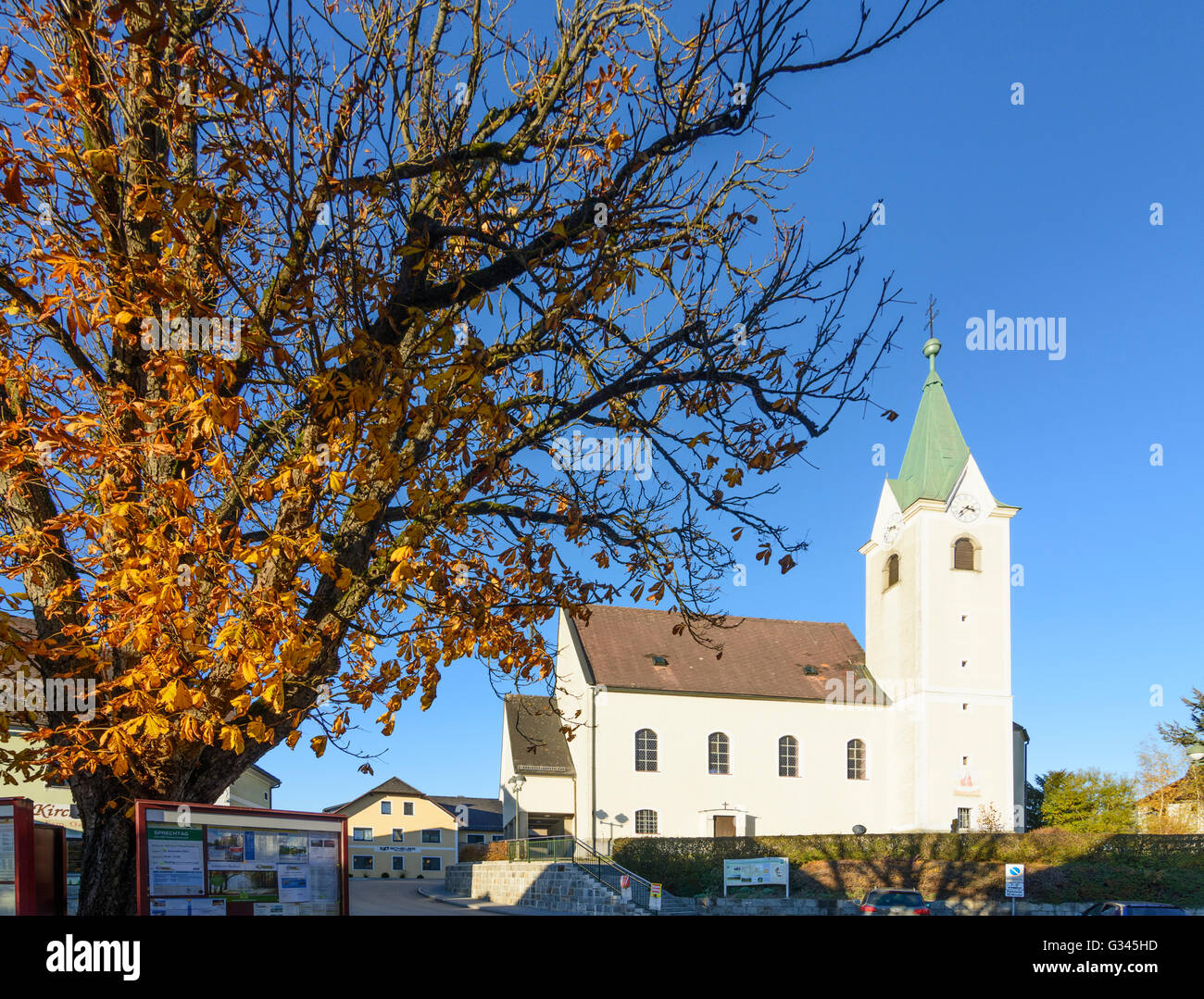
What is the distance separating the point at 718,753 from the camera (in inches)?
1695

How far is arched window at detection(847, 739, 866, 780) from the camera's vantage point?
4453 cm

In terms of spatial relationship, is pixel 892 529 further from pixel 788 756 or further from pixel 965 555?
pixel 788 756

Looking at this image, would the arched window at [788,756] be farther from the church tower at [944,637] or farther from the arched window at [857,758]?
the church tower at [944,637]

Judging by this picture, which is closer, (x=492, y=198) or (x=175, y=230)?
(x=175, y=230)

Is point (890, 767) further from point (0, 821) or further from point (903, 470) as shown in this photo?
point (0, 821)

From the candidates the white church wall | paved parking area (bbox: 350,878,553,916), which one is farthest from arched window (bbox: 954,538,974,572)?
paved parking area (bbox: 350,878,553,916)

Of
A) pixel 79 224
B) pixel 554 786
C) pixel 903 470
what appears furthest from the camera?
pixel 903 470

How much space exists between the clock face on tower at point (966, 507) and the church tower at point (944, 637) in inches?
2.2

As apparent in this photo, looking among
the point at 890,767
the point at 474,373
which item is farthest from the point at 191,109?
the point at 890,767

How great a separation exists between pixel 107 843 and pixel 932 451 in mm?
46309

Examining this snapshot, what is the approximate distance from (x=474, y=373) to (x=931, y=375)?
4825 centimetres

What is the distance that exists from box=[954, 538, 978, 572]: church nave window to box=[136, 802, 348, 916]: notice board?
4366cm

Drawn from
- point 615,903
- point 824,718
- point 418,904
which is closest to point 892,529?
point 824,718

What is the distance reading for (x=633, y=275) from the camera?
5.51m
